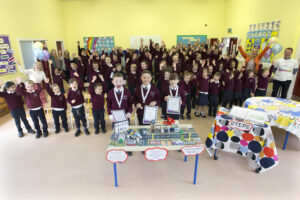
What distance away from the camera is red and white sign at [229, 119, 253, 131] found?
2.56 meters

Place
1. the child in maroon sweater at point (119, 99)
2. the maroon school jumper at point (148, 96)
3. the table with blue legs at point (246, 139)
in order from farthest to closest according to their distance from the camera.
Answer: the maroon school jumper at point (148, 96) → the child in maroon sweater at point (119, 99) → the table with blue legs at point (246, 139)

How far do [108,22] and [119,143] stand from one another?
8.95 meters

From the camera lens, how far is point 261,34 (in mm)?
6488

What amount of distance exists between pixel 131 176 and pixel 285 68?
4660mm

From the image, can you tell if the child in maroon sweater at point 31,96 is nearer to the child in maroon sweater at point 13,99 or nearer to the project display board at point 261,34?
the child in maroon sweater at point 13,99

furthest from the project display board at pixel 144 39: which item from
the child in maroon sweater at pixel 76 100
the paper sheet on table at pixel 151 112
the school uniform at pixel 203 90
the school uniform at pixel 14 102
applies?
the paper sheet on table at pixel 151 112

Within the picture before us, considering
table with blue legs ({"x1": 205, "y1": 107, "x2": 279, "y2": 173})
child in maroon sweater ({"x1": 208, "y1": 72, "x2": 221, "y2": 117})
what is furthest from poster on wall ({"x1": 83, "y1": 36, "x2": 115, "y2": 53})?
table with blue legs ({"x1": 205, "y1": 107, "x2": 279, "y2": 173})

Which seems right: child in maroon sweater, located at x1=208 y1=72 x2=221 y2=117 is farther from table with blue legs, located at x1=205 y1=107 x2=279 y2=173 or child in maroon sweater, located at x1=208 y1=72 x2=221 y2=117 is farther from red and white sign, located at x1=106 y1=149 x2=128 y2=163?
red and white sign, located at x1=106 y1=149 x2=128 y2=163

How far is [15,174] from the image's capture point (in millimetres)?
2748

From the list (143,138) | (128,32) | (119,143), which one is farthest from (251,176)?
(128,32)

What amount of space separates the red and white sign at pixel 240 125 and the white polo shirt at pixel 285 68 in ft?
10.2

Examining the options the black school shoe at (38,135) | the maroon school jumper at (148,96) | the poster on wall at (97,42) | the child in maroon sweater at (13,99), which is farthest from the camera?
the poster on wall at (97,42)

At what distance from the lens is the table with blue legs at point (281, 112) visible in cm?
295

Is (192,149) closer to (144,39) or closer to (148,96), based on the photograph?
(148,96)
